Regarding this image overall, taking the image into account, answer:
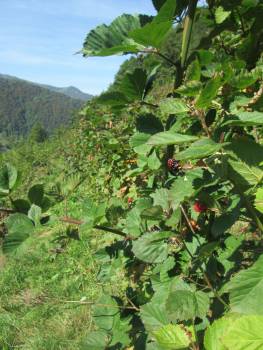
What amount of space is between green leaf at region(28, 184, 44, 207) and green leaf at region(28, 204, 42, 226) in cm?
5

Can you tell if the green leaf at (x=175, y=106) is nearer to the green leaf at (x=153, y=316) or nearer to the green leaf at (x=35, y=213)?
the green leaf at (x=35, y=213)

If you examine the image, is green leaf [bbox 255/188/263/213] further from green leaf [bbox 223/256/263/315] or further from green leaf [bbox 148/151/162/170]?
green leaf [bbox 148/151/162/170]

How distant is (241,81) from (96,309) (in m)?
1.02

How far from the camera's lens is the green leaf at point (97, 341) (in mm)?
1515

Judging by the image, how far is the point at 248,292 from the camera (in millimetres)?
743

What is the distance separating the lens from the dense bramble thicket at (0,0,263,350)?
2.64 feet

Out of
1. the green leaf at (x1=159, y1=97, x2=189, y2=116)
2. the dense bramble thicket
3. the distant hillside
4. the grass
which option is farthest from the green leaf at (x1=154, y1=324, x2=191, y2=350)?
the distant hillside

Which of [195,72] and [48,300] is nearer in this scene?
[195,72]

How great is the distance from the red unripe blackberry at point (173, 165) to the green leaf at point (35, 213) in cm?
36

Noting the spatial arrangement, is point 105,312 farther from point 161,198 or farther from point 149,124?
point 149,124

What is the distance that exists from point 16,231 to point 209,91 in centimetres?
62

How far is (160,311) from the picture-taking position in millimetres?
1216

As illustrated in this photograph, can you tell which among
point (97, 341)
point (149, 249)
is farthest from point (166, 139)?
point (97, 341)

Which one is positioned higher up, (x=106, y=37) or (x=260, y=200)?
(x=106, y=37)
